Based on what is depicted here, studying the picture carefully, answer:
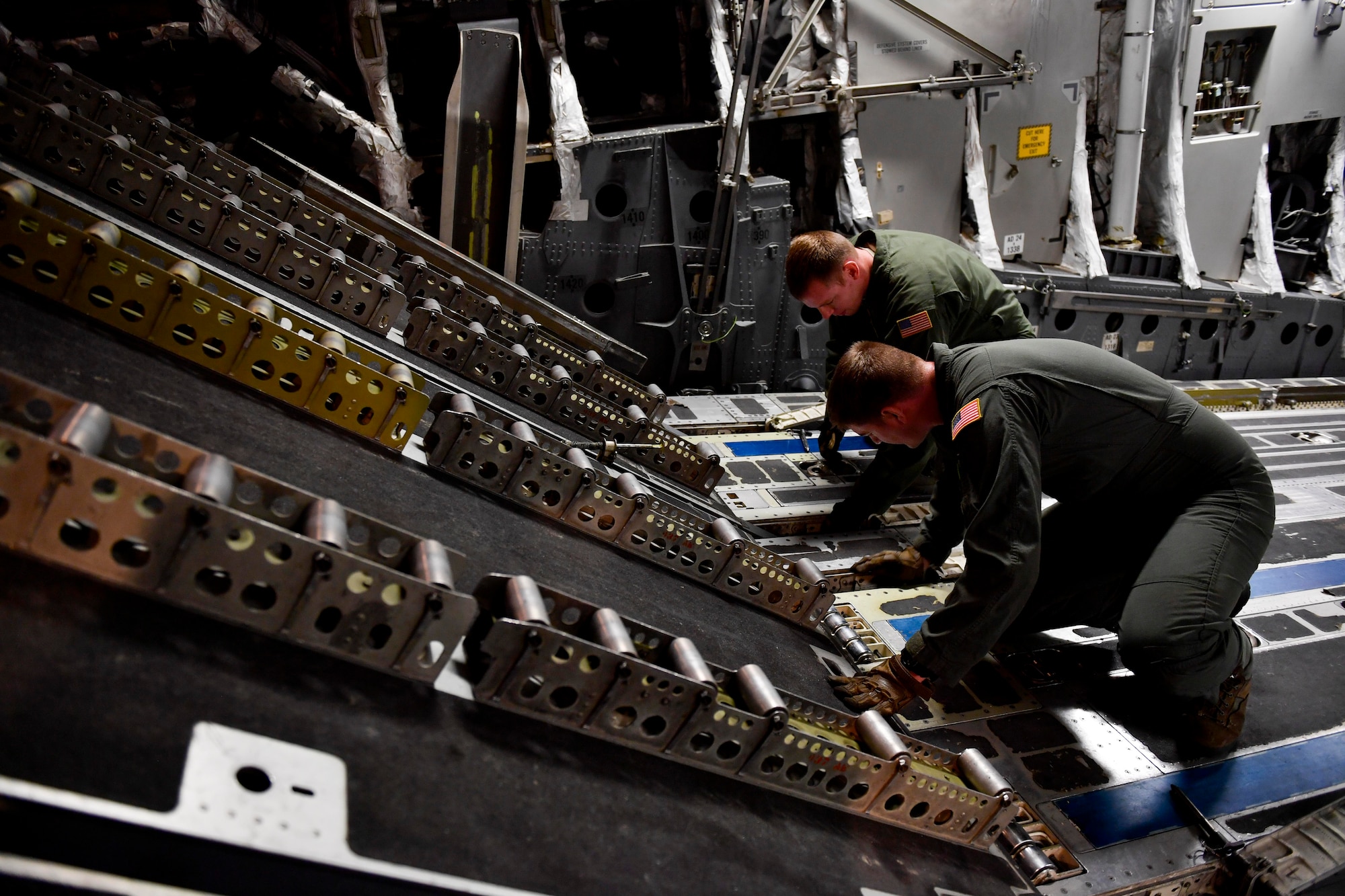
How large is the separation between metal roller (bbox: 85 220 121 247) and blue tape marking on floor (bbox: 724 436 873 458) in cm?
332

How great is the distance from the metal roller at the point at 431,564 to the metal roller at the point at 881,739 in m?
1.05

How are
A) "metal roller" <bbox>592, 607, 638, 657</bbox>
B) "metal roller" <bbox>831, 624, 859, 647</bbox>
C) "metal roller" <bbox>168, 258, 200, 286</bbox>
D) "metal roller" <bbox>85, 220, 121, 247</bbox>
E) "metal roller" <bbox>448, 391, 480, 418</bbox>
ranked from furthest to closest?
"metal roller" <bbox>831, 624, 859, 647</bbox>, "metal roller" <bbox>448, 391, 480, 418</bbox>, "metal roller" <bbox>168, 258, 200, 286</bbox>, "metal roller" <bbox>85, 220, 121, 247</bbox>, "metal roller" <bbox>592, 607, 638, 657</bbox>

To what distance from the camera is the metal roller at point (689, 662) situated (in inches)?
70.2

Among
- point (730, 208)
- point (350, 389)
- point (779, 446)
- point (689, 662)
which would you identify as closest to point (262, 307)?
point (350, 389)

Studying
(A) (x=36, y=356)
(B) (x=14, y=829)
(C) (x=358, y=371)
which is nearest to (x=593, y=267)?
(C) (x=358, y=371)

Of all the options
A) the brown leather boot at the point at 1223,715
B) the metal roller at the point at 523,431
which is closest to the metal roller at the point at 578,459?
the metal roller at the point at 523,431

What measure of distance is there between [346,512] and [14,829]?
0.70 meters

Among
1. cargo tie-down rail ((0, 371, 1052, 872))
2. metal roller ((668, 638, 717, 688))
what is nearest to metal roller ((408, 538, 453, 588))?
cargo tie-down rail ((0, 371, 1052, 872))

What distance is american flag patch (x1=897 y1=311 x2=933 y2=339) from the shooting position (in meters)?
3.83

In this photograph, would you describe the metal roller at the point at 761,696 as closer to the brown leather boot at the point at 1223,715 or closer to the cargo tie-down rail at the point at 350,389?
the cargo tie-down rail at the point at 350,389

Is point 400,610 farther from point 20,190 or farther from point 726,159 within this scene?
point 726,159

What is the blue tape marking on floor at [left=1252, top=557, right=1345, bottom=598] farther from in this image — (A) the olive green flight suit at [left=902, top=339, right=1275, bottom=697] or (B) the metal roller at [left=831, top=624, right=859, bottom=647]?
(B) the metal roller at [left=831, top=624, right=859, bottom=647]

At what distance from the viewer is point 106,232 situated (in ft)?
6.68

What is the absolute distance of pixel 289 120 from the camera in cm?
508
